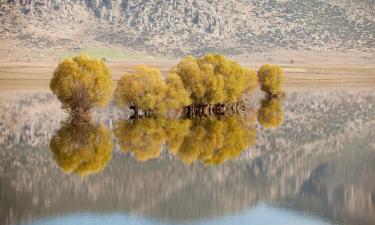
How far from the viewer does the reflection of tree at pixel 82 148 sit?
39.5m

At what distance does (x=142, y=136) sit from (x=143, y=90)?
11.9 m

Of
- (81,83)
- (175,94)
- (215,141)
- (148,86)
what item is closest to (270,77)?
(175,94)

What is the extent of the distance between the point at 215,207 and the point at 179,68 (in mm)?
35953

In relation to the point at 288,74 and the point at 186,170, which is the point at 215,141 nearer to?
the point at 186,170

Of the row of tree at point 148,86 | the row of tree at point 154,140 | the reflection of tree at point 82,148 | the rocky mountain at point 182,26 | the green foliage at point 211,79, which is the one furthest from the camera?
the rocky mountain at point 182,26

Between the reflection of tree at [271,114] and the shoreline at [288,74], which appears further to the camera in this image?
the shoreline at [288,74]

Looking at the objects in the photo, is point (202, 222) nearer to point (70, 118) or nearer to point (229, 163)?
point (229, 163)

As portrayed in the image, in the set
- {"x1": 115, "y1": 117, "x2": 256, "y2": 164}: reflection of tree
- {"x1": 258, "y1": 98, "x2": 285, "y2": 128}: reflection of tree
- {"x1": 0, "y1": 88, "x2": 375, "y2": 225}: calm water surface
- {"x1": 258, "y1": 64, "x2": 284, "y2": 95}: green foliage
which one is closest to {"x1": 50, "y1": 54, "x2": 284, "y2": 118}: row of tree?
{"x1": 0, "y1": 88, "x2": 375, "y2": 225}: calm water surface

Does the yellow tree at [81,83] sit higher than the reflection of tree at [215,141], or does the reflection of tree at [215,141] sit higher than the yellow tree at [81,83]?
the yellow tree at [81,83]

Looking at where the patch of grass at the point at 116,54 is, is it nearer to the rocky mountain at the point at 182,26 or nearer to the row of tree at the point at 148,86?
the rocky mountain at the point at 182,26

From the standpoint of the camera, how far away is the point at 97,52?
16575 centimetres

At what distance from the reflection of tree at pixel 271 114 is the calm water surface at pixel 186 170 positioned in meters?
0.32

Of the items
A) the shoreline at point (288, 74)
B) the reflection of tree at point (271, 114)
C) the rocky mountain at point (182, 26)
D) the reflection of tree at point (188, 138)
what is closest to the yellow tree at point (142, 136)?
the reflection of tree at point (188, 138)

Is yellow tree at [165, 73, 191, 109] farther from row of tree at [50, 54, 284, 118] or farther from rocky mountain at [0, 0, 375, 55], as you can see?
rocky mountain at [0, 0, 375, 55]
